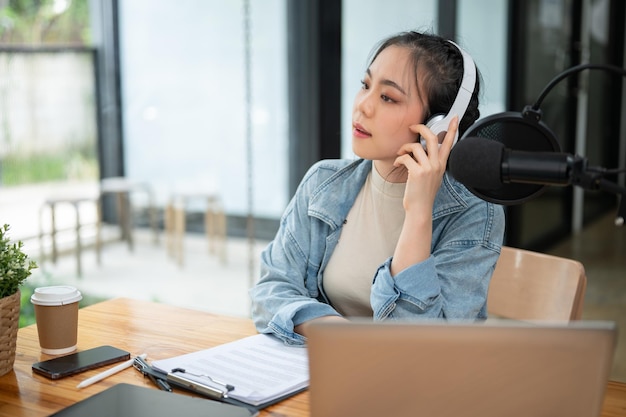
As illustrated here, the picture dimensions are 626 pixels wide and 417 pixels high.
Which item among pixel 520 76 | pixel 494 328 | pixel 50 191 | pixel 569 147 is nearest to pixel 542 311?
pixel 494 328

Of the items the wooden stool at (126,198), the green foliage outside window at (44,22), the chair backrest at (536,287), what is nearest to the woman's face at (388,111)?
the chair backrest at (536,287)

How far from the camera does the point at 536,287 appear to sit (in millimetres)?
1579

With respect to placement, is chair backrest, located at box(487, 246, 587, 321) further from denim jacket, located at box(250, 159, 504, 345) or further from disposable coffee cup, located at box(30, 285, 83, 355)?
disposable coffee cup, located at box(30, 285, 83, 355)

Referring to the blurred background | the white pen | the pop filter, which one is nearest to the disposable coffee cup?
the white pen

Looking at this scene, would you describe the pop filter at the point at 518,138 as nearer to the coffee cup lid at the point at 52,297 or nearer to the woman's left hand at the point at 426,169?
the woman's left hand at the point at 426,169

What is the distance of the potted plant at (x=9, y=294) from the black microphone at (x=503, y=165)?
719 millimetres

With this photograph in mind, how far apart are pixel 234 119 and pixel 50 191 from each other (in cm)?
73

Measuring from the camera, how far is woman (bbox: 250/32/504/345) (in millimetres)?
1402

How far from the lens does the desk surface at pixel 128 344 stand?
1.13 m

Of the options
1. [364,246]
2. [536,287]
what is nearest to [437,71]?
[364,246]

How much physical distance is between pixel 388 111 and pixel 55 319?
2.32ft

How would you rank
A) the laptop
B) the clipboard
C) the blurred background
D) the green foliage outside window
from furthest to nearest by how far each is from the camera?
the blurred background < the green foliage outside window < the clipboard < the laptop

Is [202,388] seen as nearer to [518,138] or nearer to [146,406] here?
[146,406]

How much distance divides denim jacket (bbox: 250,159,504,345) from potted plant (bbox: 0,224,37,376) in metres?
0.42
